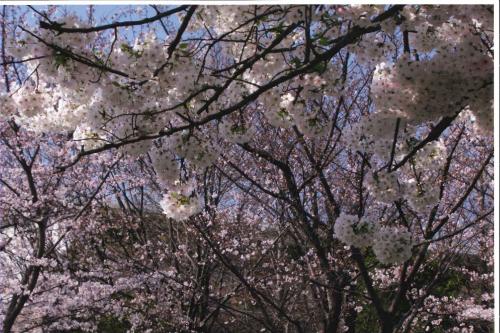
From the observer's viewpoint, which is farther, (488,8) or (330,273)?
(330,273)

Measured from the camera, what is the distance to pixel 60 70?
2359 mm

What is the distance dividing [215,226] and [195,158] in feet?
14.2

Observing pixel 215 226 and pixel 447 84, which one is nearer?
pixel 447 84

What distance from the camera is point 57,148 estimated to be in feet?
23.0

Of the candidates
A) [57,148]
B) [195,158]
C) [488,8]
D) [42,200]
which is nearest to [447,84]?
[488,8]

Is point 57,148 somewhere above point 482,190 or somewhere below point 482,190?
below

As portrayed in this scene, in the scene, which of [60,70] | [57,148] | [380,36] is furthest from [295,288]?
[60,70]

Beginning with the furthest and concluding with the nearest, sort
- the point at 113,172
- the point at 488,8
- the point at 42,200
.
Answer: the point at 113,172 → the point at 42,200 → the point at 488,8

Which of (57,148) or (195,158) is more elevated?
(57,148)

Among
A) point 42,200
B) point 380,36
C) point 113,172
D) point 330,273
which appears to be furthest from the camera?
point 113,172

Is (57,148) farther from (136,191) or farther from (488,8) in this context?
(488,8)

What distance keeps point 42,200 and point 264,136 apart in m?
2.54

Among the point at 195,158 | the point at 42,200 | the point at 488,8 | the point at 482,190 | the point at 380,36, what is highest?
the point at 482,190

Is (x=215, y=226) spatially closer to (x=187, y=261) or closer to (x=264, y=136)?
(x=187, y=261)
